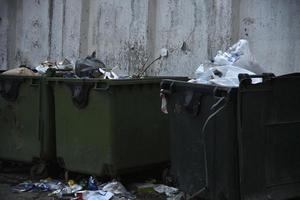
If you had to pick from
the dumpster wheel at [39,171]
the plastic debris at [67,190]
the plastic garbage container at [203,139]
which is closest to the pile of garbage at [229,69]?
the plastic garbage container at [203,139]

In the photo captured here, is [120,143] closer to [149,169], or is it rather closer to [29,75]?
[149,169]

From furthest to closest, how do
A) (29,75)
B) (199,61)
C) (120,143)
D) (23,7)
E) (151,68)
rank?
(23,7)
(151,68)
(199,61)
(29,75)
(120,143)

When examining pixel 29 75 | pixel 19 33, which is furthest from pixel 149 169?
pixel 19 33

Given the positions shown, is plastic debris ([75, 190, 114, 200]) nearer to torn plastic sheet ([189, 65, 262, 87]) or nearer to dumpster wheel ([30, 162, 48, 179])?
dumpster wheel ([30, 162, 48, 179])

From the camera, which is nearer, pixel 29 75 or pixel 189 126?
pixel 189 126

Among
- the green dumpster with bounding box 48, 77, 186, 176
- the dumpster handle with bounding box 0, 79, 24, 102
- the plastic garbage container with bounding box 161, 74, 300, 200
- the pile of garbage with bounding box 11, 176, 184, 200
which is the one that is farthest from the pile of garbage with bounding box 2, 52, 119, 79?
the plastic garbage container with bounding box 161, 74, 300, 200

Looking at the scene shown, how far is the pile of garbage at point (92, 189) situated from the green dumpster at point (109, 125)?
0.54 feet

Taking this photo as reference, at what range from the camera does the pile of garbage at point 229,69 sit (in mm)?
4945

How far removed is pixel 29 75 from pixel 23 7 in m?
3.54

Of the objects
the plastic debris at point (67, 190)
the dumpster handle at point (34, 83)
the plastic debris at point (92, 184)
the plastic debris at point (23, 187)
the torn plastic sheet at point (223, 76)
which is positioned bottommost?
the plastic debris at point (23, 187)

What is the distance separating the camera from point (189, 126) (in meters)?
5.07

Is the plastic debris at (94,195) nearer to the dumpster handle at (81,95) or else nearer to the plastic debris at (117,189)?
the plastic debris at (117,189)

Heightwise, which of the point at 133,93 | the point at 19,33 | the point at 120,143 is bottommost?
the point at 120,143

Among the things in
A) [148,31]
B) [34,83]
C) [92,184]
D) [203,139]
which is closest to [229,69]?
[203,139]
